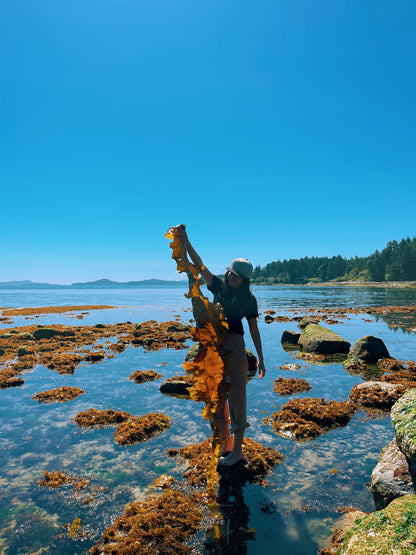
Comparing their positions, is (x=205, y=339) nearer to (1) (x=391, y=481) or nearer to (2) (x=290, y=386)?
(1) (x=391, y=481)

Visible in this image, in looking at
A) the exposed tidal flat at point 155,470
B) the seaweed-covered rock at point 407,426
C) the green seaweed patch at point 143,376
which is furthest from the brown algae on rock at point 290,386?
the seaweed-covered rock at point 407,426

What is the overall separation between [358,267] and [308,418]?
182600 mm

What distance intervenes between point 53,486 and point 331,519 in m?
4.23

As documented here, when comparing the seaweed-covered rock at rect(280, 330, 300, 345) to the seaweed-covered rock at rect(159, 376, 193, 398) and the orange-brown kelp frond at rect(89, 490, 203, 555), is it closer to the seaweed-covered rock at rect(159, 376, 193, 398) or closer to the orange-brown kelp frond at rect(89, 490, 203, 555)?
the seaweed-covered rock at rect(159, 376, 193, 398)

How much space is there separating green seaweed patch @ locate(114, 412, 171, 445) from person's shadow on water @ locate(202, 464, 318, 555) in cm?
246

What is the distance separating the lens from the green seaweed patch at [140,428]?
6500 millimetres

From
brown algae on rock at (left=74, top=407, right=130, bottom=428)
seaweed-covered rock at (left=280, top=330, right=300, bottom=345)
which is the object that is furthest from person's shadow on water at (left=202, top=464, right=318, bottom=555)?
seaweed-covered rock at (left=280, top=330, right=300, bottom=345)

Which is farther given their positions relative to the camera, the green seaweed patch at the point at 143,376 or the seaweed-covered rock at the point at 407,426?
the green seaweed patch at the point at 143,376

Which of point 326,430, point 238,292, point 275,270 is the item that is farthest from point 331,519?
point 275,270

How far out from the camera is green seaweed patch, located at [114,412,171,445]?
6500 millimetres

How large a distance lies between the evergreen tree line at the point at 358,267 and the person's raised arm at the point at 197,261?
413 ft

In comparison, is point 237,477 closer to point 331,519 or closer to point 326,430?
point 331,519

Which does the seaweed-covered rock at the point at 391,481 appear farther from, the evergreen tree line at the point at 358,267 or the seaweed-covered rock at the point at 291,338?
the evergreen tree line at the point at 358,267

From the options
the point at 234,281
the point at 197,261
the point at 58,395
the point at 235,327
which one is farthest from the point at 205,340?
the point at 58,395
